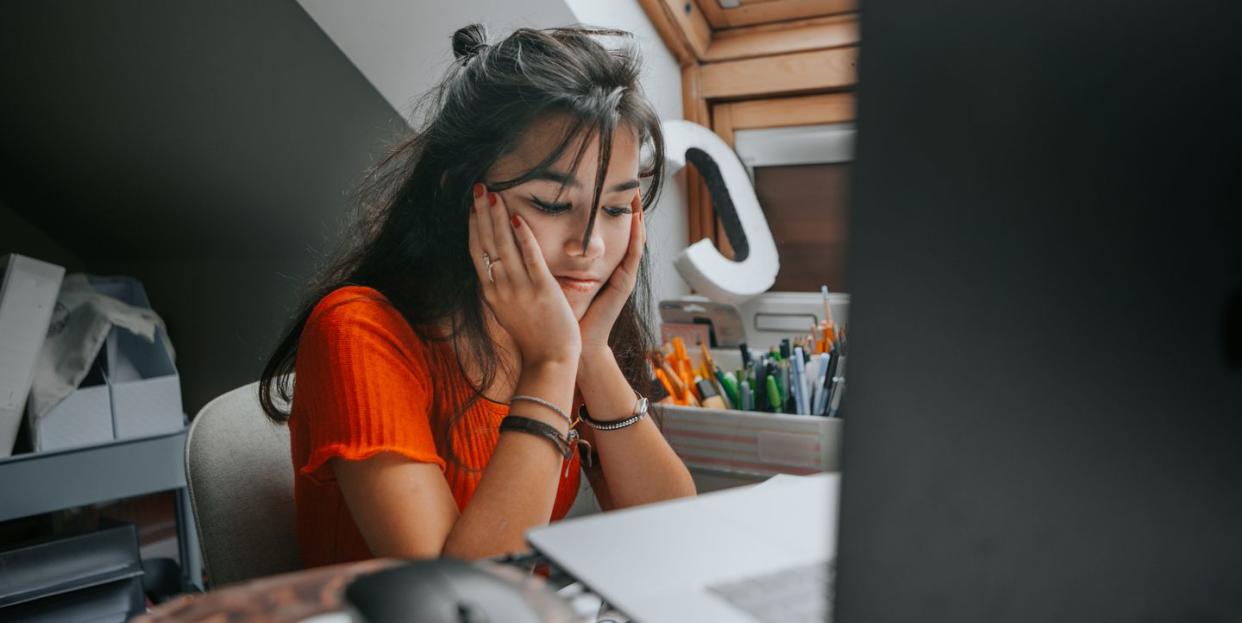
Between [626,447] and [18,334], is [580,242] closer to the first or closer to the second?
[626,447]

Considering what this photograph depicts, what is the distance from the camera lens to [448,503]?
62cm

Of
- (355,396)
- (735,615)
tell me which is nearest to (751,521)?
(735,615)

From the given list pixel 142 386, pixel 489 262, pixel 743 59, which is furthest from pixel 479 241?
pixel 142 386

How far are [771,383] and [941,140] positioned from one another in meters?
0.66

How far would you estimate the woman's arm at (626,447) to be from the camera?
0.76 meters

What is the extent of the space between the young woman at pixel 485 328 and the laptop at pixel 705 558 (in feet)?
0.68

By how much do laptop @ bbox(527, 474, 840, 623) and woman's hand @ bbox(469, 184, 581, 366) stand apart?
0.25m

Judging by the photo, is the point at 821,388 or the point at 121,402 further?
the point at 121,402

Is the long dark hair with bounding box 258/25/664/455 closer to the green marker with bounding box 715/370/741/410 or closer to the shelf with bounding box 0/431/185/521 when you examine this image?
the green marker with bounding box 715/370/741/410

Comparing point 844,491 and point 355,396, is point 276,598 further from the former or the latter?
point 355,396

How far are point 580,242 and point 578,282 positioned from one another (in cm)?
4

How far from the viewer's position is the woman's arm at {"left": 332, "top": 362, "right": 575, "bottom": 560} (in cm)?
59

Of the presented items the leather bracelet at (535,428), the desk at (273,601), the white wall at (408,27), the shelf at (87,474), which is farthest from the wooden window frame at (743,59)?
the desk at (273,601)

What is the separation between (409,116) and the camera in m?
1.05
